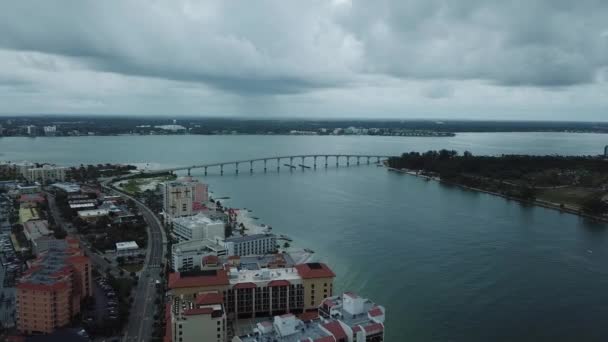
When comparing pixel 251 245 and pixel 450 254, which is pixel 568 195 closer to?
pixel 450 254

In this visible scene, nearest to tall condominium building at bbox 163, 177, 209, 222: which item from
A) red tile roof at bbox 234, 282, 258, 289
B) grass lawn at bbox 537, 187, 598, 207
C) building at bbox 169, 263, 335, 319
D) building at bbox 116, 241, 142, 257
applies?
building at bbox 116, 241, 142, 257

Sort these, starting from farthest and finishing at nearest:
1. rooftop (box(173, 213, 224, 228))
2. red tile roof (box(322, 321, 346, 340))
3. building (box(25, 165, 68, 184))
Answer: building (box(25, 165, 68, 184)) → rooftop (box(173, 213, 224, 228)) → red tile roof (box(322, 321, 346, 340))

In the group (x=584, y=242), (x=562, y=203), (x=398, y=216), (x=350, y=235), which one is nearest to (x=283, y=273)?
(x=350, y=235)

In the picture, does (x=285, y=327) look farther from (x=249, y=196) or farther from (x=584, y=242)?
(x=249, y=196)

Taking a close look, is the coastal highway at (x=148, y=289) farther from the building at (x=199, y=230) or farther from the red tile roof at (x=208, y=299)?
the red tile roof at (x=208, y=299)

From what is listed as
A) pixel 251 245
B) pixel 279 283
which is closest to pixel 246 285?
pixel 279 283

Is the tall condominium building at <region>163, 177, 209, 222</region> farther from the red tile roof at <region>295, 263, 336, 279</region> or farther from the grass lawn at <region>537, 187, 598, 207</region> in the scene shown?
the grass lawn at <region>537, 187, 598, 207</region>
